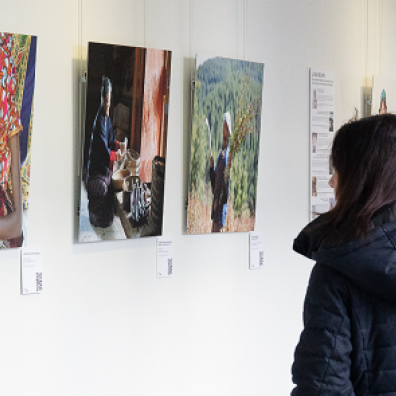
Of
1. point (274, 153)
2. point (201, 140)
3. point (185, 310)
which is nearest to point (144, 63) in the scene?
point (201, 140)

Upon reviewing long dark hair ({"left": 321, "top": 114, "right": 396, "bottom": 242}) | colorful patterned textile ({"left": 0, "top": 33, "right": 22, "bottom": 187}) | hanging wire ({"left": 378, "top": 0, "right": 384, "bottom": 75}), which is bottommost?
long dark hair ({"left": 321, "top": 114, "right": 396, "bottom": 242})

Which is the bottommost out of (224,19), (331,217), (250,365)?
(250,365)

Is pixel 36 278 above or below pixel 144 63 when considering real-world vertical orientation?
below

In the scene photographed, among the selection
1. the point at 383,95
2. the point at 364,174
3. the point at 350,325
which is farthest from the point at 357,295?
the point at 383,95

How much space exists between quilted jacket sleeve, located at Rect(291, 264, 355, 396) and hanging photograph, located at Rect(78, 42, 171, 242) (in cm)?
117

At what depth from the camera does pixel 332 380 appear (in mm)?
1216

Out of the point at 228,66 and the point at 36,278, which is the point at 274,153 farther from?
the point at 36,278

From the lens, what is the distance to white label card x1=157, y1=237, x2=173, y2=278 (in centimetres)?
240

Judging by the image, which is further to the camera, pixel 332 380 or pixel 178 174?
pixel 178 174

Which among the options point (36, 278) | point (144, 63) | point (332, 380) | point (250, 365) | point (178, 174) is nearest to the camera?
point (332, 380)

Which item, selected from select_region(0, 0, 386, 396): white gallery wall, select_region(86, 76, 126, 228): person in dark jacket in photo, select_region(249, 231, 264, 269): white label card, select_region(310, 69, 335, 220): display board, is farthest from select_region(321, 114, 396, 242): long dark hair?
select_region(310, 69, 335, 220): display board

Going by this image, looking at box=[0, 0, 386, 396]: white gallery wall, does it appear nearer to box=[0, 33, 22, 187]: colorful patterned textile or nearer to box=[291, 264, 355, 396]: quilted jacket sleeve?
box=[0, 33, 22, 187]: colorful patterned textile

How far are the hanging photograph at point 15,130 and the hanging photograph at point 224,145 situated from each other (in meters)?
0.80

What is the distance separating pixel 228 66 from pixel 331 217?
145cm
